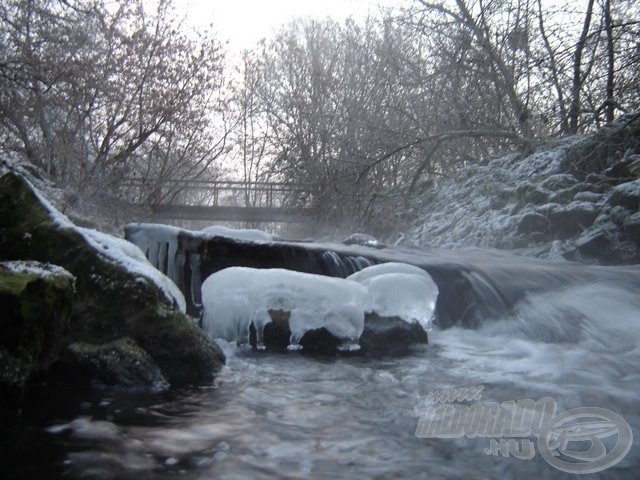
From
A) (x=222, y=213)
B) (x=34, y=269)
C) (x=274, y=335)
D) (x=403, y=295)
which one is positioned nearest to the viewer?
(x=34, y=269)

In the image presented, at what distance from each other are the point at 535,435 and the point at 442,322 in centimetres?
314

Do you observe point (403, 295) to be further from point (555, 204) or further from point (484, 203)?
point (484, 203)

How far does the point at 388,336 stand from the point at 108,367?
218 cm

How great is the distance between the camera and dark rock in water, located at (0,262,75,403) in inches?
93.0

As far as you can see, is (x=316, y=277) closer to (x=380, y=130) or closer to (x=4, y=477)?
(x=4, y=477)

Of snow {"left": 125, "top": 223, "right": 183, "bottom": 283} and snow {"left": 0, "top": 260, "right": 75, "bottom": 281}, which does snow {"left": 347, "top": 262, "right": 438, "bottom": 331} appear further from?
snow {"left": 0, "top": 260, "right": 75, "bottom": 281}

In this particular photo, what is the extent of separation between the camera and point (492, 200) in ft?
33.8

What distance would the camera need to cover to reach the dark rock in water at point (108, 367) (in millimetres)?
3025

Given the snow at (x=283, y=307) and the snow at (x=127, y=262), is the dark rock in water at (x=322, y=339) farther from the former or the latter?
the snow at (x=127, y=262)

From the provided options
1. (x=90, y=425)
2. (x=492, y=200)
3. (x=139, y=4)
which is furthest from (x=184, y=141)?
(x=90, y=425)

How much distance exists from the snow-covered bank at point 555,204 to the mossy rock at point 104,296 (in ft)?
20.3

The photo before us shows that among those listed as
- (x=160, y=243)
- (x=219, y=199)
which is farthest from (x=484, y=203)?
(x=219, y=199)

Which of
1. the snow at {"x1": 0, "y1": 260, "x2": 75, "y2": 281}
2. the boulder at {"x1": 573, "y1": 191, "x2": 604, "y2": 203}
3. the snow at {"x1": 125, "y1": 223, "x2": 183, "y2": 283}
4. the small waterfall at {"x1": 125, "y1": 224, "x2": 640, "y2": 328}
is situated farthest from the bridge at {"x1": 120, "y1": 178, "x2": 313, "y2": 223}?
the snow at {"x1": 0, "y1": 260, "x2": 75, "y2": 281}

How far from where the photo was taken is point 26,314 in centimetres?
241
